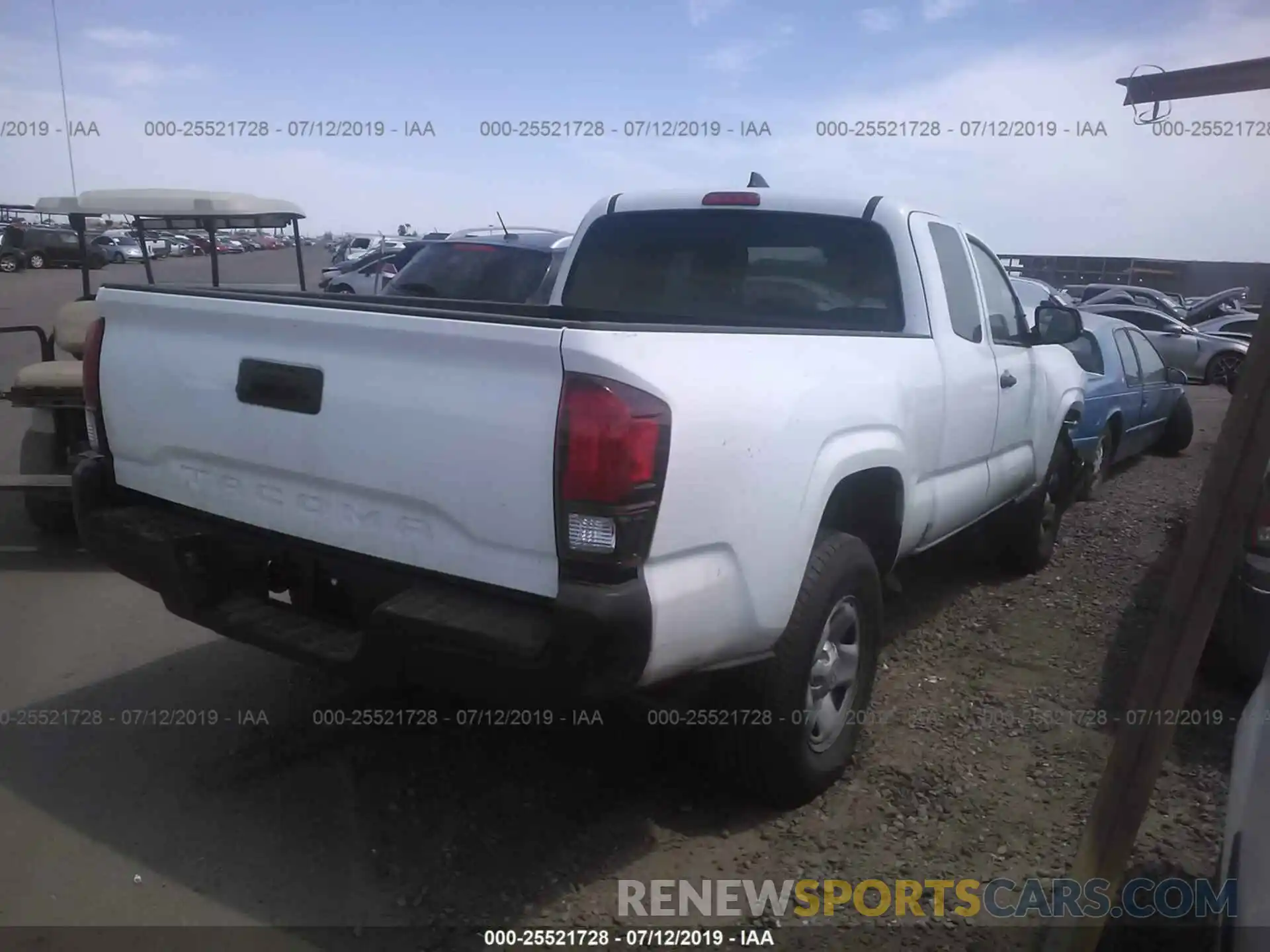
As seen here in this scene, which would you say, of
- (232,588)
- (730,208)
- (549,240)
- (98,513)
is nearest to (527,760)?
(232,588)

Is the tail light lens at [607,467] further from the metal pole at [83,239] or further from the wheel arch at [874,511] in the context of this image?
the metal pole at [83,239]

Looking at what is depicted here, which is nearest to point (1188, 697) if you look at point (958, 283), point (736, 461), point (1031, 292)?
point (958, 283)

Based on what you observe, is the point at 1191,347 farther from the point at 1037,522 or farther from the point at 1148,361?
the point at 1037,522

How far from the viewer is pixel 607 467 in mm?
2443

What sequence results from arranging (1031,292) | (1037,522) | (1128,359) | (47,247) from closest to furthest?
(1037,522) → (1128,359) → (1031,292) → (47,247)

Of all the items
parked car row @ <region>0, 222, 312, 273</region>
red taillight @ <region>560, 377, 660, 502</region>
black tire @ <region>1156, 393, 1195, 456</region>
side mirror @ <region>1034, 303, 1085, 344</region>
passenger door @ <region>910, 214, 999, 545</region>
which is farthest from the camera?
parked car row @ <region>0, 222, 312, 273</region>

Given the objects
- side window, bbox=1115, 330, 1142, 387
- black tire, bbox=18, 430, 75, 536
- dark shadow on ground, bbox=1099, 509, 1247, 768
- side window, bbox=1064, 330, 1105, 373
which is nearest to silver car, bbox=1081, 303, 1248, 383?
side window, bbox=1115, 330, 1142, 387

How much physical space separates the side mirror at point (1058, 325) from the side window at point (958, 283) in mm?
622

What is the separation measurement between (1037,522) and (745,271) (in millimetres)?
2771

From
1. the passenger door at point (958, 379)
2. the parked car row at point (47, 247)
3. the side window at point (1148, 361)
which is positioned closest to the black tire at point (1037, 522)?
the passenger door at point (958, 379)

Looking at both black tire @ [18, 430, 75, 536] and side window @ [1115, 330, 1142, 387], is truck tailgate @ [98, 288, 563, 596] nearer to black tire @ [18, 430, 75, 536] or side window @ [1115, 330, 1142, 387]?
black tire @ [18, 430, 75, 536]

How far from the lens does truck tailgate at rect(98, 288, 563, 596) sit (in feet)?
8.36

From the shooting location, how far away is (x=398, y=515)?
109 inches

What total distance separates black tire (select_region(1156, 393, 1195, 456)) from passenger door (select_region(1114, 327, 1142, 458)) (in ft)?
5.65
